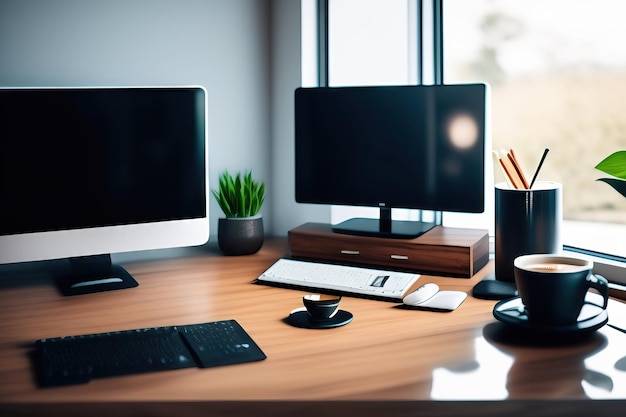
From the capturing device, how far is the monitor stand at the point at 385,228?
1.77m

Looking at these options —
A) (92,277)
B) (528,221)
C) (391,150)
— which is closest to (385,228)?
(391,150)

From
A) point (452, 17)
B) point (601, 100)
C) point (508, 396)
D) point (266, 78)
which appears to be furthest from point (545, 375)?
point (266, 78)

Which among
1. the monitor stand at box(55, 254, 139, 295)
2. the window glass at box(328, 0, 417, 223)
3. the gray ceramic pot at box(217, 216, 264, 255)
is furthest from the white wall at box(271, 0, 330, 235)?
the monitor stand at box(55, 254, 139, 295)

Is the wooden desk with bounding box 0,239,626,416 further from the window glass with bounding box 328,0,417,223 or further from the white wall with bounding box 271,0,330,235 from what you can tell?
the window glass with bounding box 328,0,417,223

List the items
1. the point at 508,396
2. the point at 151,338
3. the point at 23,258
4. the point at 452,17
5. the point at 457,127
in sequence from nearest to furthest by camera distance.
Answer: the point at 508,396 < the point at 151,338 < the point at 23,258 < the point at 457,127 < the point at 452,17

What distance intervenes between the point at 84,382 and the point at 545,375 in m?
0.71

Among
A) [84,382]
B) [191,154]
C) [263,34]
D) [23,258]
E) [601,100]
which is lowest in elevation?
[84,382]

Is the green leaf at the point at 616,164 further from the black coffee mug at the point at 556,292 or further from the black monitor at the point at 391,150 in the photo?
the black monitor at the point at 391,150

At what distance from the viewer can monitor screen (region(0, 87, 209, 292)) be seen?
61.4 inches

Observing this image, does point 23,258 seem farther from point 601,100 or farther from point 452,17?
point 601,100

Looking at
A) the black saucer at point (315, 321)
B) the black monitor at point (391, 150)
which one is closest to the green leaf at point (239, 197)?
the black monitor at point (391, 150)

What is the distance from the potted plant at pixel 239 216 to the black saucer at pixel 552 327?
2.58 feet

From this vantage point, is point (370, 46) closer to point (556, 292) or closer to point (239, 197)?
point (239, 197)

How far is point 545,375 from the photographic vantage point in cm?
108
